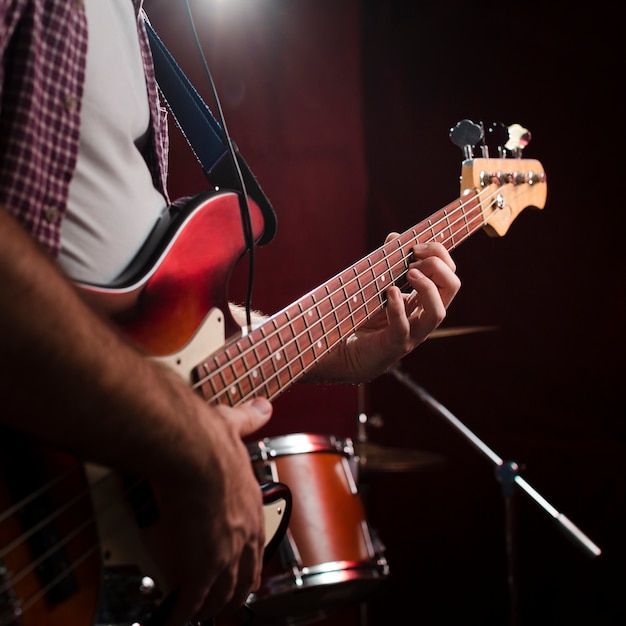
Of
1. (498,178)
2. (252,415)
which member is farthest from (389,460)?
(252,415)

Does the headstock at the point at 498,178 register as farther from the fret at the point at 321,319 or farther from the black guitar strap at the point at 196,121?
the black guitar strap at the point at 196,121

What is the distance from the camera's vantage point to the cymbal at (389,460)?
241 cm

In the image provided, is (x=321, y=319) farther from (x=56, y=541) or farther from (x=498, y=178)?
(x=498, y=178)

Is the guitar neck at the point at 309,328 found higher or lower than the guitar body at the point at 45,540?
higher

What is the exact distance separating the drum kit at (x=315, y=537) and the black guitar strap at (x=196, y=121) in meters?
0.97

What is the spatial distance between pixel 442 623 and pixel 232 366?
8.21 ft

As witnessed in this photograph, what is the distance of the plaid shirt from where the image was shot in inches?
29.1

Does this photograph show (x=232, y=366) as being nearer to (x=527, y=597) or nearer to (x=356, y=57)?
(x=527, y=597)

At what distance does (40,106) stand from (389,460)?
1956 mm

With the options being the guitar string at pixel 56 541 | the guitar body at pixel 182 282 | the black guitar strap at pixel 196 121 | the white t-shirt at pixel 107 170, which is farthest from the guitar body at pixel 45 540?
the black guitar strap at pixel 196 121

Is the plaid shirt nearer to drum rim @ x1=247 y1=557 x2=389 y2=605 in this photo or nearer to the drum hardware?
drum rim @ x1=247 y1=557 x2=389 y2=605

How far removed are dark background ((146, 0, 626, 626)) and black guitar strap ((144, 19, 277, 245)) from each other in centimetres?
158

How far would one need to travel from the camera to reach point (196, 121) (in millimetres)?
1215

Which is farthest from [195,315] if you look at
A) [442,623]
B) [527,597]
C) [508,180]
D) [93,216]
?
[442,623]
